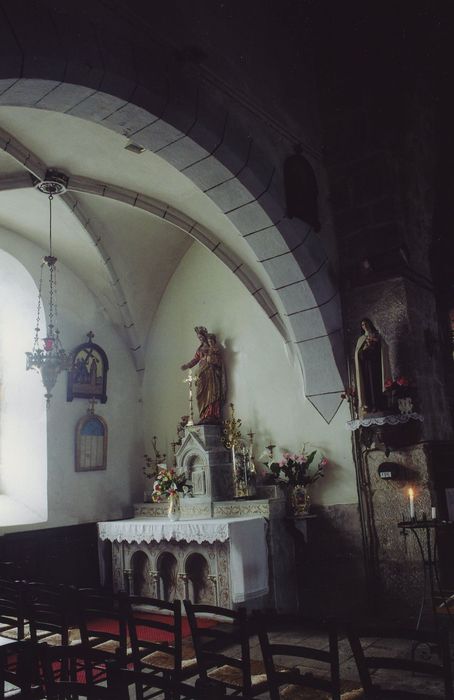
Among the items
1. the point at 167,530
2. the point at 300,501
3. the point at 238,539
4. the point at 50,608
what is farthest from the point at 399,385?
the point at 50,608

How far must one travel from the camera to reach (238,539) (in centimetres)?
679

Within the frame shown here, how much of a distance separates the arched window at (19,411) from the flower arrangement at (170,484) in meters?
1.51

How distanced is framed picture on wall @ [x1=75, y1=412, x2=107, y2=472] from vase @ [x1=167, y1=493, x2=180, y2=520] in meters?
1.42

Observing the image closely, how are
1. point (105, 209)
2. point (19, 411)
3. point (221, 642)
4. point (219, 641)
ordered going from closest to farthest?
point (219, 641) < point (221, 642) < point (105, 209) < point (19, 411)

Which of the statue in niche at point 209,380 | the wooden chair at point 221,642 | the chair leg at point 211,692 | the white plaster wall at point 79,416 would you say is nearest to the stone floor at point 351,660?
the wooden chair at point 221,642

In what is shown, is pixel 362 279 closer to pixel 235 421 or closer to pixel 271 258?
pixel 271 258

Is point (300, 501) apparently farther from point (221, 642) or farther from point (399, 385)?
point (221, 642)

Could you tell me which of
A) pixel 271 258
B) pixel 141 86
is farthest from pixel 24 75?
pixel 271 258

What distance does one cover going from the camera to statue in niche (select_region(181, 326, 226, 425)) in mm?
8453

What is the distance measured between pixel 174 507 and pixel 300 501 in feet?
5.37

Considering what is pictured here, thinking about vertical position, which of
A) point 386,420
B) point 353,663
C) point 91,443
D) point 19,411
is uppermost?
point 19,411

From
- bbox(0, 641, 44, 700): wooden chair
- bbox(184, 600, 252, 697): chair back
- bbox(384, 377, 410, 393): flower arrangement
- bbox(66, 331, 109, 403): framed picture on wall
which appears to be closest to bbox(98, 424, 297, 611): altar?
bbox(66, 331, 109, 403): framed picture on wall

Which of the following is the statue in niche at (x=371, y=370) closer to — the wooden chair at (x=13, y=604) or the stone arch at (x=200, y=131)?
the stone arch at (x=200, y=131)

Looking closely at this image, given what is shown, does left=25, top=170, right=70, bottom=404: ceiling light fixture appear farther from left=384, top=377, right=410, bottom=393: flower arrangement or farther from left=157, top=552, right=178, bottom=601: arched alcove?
left=384, top=377, right=410, bottom=393: flower arrangement
